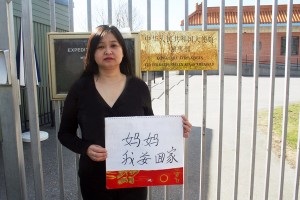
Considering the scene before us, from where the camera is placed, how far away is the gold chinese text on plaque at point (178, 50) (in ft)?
8.91

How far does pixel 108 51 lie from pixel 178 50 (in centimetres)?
80

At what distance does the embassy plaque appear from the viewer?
2.67 meters

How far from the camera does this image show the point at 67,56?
8.94 ft

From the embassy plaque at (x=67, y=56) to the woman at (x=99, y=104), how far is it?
411 mm

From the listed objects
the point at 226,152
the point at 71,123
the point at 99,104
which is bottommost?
the point at 226,152

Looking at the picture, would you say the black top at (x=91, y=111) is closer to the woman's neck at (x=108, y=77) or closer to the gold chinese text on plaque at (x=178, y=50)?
the woman's neck at (x=108, y=77)

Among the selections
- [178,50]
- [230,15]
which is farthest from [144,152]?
[230,15]

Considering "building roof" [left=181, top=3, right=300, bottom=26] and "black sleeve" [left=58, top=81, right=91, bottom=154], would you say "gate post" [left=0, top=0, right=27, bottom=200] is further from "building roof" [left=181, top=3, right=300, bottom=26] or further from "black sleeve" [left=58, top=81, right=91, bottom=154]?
"building roof" [left=181, top=3, right=300, bottom=26]

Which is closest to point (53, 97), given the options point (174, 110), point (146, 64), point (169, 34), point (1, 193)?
point (146, 64)

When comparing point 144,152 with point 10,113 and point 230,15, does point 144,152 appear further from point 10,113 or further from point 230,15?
point 230,15

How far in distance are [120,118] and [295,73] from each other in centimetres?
2755

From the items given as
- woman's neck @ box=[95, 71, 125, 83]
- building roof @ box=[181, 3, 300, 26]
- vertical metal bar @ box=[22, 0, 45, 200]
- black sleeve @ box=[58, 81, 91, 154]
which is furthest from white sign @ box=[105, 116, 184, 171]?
building roof @ box=[181, 3, 300, 26]

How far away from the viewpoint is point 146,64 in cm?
273

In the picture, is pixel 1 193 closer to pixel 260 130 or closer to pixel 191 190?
pixel 191 190
